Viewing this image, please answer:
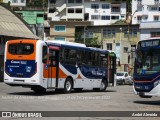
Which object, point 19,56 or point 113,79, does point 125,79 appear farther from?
point 19,56

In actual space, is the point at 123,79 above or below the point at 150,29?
below

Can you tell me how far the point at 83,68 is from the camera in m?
26.9

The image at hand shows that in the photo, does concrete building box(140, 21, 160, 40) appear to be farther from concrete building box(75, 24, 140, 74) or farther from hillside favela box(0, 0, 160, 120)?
concrete building box(75, 24, 140, 74)

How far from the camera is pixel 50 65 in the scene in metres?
23.5

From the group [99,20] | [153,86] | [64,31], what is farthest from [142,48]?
[99,20]

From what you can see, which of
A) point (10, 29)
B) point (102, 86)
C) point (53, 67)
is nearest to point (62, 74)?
point (53, 67)

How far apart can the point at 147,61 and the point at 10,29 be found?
1328 inches

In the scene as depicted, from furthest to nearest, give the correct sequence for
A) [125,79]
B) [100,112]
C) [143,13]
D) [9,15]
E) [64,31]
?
[143,13] → [64,31] → [9,15] → [125,79] → [100,112]

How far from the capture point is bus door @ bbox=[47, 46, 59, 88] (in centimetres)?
2340

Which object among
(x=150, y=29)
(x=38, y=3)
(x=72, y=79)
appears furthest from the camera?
(x=38, y=3)

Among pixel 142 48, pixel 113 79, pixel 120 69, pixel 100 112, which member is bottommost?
pixel 120 69

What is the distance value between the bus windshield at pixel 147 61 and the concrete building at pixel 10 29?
1125 inches

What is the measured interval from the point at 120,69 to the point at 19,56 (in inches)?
2112

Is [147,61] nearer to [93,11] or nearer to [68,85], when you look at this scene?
[68,85]
